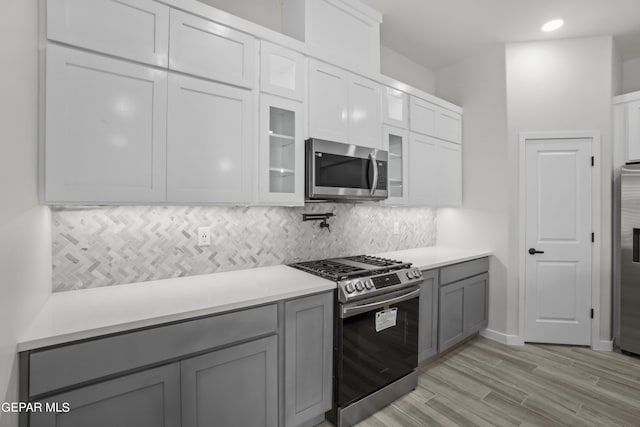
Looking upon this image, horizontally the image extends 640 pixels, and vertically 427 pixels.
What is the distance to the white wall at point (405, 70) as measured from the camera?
11.4ft

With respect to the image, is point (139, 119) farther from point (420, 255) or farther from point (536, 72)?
point (536, 72)

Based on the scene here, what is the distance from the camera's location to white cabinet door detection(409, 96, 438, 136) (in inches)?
121

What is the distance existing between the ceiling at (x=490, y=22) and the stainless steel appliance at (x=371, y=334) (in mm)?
2299

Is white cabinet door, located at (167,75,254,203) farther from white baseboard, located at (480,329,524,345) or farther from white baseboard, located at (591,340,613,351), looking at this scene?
white baseboard, located at (591,340,613,351)

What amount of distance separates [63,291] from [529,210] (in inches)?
160

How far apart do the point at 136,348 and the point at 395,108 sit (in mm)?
2719

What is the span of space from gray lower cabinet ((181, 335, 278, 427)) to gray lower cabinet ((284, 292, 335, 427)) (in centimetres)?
10

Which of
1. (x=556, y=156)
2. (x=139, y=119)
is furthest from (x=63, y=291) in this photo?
(x=556, y=156)

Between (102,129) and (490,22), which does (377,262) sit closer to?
(102,129)

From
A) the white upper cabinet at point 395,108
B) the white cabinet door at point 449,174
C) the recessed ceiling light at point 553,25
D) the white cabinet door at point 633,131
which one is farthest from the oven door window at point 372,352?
the recessed ceiling light at point 553,25

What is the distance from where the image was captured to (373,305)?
211cm

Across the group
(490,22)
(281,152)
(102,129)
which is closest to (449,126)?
(490,22)

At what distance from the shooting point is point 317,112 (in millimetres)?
2309

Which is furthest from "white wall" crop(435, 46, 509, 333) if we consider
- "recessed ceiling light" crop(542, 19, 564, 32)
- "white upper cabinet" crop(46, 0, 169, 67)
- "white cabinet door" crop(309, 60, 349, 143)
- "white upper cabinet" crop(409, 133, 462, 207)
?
"white upper cabinet" crop(46, 0, 169, 67)
